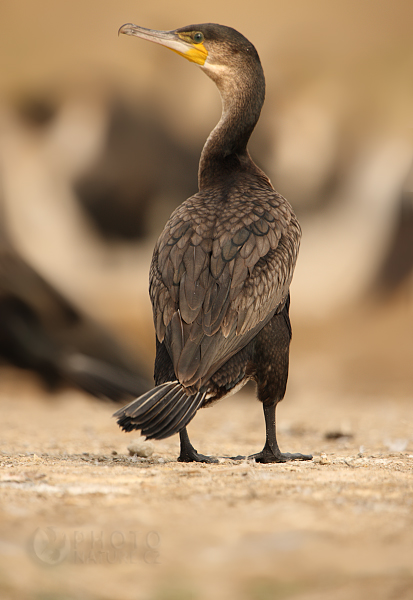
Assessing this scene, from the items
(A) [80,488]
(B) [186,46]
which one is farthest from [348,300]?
(A) [80,488]

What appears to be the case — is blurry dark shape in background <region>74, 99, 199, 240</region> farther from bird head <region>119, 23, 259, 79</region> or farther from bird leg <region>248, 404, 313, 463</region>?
bird leg <region>248, 404, 313, 463</region>

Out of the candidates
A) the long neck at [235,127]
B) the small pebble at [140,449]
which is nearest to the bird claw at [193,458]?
the small pebble at [140,449]

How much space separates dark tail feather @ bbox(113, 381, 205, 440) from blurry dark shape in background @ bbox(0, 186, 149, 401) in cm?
365

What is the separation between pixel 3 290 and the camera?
781cm

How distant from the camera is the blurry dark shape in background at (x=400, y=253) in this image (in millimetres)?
14156

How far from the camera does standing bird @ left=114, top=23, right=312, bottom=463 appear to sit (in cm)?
368

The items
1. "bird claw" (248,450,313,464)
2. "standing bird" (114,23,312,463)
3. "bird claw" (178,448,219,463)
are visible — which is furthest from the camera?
"bird claw" (248,450,313,464)

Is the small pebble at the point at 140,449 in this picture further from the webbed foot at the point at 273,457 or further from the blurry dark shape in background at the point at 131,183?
the blurry dark shape in background at the point at 131,183

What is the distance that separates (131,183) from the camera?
14359 millimetres

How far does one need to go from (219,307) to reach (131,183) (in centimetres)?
1099

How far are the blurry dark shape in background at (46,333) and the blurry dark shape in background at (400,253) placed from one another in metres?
7.61

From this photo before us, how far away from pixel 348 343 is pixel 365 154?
459cm

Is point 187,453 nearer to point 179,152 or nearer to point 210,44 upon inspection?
point 210,44


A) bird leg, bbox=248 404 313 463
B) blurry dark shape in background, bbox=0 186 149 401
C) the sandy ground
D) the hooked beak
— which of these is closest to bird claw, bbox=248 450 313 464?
bird leg, bbox=248 404 313 463
